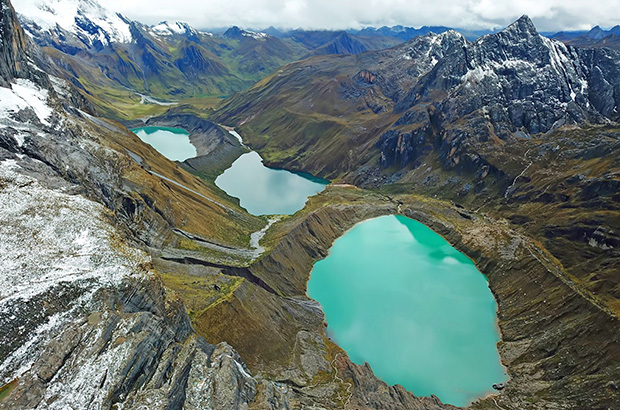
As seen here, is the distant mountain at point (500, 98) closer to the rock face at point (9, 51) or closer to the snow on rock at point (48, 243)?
the rock face at point (9, 51)

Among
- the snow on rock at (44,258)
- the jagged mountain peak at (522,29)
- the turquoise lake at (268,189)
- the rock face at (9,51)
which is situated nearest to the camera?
the snow on rock at (44,258)

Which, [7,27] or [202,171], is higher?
[202,171]

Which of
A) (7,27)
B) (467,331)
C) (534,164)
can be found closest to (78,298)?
(467,331)

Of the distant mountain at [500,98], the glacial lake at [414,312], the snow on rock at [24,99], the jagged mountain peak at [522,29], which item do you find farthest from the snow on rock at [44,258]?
the jagged mountain peak at [522,29]

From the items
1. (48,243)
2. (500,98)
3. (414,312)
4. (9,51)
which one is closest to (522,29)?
(500,98)

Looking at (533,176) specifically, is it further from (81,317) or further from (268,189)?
(81,317)

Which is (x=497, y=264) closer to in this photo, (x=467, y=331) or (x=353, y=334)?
(x=467, y=331)

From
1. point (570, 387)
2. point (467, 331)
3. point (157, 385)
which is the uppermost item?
point (467, 331)
